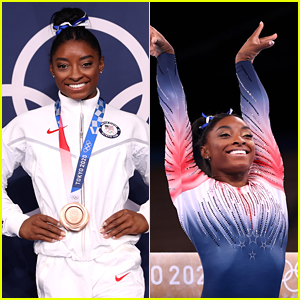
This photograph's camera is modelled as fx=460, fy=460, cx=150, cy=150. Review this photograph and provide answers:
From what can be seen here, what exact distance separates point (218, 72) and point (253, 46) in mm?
282

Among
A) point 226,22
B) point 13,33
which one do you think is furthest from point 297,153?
point 13,33

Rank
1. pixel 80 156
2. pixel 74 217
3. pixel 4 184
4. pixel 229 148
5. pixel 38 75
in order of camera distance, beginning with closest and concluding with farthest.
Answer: pixel 74 217 < pixel 80 156 < pixel 4 184 < pixel 229 148 < pixel 38 75

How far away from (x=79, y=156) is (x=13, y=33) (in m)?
1.22

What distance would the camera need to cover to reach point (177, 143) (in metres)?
2.93

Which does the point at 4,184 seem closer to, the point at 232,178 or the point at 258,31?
the point at 232,178

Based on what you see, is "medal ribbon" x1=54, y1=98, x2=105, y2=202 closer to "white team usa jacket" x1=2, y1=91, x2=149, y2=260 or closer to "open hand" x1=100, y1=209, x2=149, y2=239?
"white team usa jacket" x1=2, y1=91, x2=149, y2=260

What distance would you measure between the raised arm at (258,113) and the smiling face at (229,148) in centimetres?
7

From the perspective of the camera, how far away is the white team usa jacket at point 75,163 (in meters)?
2.59

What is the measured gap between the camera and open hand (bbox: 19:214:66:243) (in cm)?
256

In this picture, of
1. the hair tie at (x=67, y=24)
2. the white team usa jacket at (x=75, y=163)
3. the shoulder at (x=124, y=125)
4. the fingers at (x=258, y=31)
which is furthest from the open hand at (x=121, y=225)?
the fingers at (x=258, y=31)

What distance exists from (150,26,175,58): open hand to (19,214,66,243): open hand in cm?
125

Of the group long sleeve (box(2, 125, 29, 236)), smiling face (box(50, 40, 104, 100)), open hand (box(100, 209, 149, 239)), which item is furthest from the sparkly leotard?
long sleeve (box(2, 125, 29, 236))

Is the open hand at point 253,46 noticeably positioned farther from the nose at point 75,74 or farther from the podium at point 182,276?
the podium at point 182,276

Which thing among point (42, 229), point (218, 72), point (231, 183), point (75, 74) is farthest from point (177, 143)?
point (42, 229)
